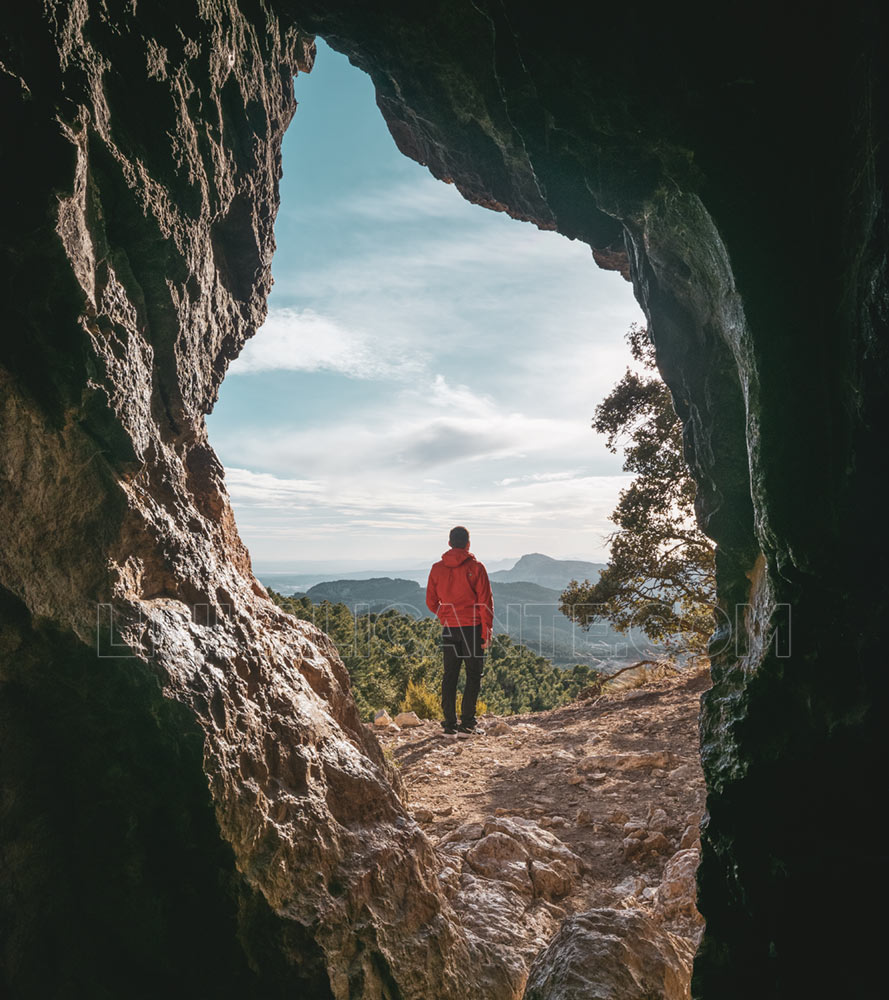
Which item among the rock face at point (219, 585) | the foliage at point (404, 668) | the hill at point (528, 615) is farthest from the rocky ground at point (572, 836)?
the foliage at point (404, 668)

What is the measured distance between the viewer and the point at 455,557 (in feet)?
25.6

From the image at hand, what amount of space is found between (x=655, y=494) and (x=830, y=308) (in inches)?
319

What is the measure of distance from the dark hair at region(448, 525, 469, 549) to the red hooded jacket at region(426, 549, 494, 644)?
0.08 meters

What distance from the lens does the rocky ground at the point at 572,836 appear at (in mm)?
2930

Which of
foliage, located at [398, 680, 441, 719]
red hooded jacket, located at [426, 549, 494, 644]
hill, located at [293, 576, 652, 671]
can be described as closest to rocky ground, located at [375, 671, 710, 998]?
red hooded jacket, located at [426, 549, 494, 644]

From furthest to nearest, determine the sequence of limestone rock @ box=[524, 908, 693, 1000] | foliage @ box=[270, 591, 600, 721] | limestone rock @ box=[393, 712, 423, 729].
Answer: foliage @ box=[270, 591, 600, 721], limestone rock @ box=[393, 712, 423, 729], limestone rock @ box=[524, 908, 693, 1000]

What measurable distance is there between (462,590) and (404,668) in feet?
39.3

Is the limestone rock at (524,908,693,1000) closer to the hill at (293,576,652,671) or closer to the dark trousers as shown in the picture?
the dark trousers

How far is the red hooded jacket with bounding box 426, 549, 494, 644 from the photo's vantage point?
775 centimetres

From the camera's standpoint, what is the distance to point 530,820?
502cm

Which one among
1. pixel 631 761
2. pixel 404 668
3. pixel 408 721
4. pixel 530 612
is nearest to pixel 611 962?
pixel 631 761

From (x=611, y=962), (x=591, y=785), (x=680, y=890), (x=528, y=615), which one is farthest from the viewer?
(x=528, y=615)

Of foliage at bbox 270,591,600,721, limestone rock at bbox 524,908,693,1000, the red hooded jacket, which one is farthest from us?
foliage at bbox 270,591,600,721

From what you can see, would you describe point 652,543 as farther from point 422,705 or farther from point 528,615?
point 422,705
